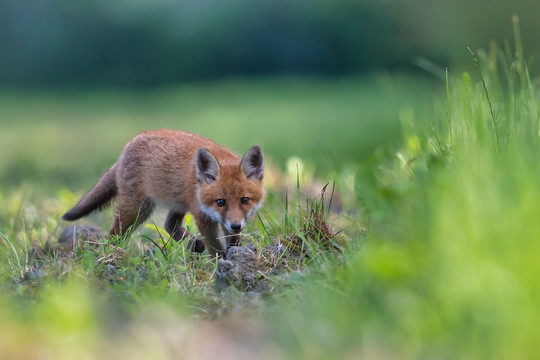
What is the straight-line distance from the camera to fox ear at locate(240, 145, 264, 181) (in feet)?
20.2

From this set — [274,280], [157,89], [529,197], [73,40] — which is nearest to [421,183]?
[529,197]

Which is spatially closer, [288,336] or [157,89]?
Result: [288,336]

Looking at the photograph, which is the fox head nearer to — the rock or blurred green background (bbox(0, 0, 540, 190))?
the rock

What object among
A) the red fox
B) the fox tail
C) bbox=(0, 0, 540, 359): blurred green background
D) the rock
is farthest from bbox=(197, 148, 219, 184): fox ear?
the rock

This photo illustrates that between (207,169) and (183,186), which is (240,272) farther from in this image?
(183,186)

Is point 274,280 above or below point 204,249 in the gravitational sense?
above

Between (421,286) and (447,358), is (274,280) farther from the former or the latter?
(447,358)

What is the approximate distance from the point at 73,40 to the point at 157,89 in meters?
3.06

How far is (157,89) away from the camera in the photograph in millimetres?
22219

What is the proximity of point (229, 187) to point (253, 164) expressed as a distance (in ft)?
1.15

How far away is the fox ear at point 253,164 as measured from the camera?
20.2 ft

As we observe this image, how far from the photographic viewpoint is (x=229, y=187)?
6.07m

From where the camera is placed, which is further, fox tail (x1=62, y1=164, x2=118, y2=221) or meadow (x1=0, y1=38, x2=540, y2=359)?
fox tail (x1=62, y1=164, x2=118, y2=221)

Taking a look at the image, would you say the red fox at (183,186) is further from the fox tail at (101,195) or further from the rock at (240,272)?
the rock at (240,272)
